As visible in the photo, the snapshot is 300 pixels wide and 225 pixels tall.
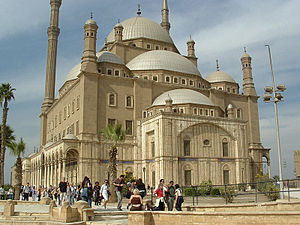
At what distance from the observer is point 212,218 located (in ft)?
34.4

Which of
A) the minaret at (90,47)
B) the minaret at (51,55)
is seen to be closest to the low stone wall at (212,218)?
the minaret at (90,47)

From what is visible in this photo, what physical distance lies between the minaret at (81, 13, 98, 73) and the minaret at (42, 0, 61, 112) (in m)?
16.0

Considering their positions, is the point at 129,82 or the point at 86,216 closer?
the point at 86,216

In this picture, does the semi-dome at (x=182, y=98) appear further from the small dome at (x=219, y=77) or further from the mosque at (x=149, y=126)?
the small dome at (x=219, y=77)

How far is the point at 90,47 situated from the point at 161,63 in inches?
383

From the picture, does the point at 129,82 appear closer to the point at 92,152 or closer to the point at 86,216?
the point at 92,152

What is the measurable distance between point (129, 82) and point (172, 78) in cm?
654

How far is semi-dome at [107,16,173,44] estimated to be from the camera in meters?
50.9

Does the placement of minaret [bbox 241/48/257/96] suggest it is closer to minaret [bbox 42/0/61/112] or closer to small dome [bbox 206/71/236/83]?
small dome [bbox 206/71/236/83]

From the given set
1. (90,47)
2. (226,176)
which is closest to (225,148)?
(226,176)

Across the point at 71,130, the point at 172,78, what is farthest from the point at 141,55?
the point at 71,130

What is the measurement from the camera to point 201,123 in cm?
3619

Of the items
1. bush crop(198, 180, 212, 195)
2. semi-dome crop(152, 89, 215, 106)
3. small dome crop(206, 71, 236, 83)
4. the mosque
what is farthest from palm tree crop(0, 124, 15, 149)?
small dome crop(206, 71, 236, 83)

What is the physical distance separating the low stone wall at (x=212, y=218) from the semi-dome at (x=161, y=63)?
106 ft
